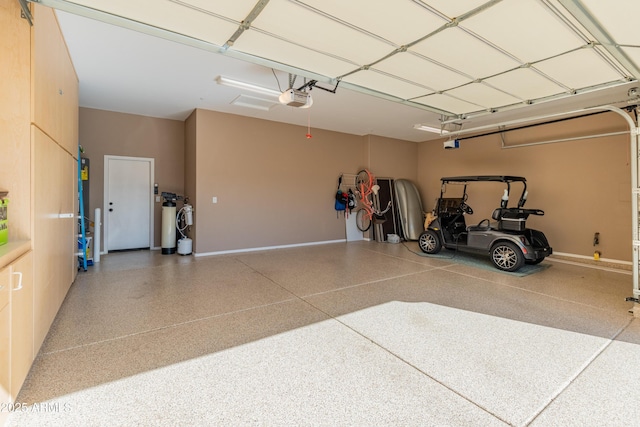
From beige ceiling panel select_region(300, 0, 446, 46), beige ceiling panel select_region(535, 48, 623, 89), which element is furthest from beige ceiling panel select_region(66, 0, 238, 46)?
beige ceiling panel select_region(535, 48, 623, 89)

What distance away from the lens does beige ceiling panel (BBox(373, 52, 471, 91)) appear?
2805mm

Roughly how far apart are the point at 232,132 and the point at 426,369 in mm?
5628

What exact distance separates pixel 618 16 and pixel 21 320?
4440mm

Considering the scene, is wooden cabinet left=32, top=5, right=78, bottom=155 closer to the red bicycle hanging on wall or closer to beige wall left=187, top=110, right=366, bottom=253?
beige wall left=187, top=110, right=366, bottom=253

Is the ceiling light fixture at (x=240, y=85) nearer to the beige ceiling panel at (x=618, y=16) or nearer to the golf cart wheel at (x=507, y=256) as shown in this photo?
the beige ceiling panel at (x=618, y=16)

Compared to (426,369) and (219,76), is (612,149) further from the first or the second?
(219,76)

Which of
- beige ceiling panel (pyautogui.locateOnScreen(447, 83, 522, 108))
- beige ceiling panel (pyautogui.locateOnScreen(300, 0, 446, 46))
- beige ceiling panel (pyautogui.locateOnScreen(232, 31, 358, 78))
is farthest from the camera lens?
beige ceiling panel (pyautogui.locateOnScreen(447, 83, 522, 108))

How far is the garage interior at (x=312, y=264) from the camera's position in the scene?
1.77 m

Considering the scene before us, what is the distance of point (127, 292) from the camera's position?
3639 millimetres

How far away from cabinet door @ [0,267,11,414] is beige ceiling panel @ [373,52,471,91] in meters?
3.24

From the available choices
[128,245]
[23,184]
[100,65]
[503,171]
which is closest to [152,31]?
[23,184]

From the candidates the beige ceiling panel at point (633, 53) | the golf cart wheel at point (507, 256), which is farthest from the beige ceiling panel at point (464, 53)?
the golf cart wheel at point (507, 256)

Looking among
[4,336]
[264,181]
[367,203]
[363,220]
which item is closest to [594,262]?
[367,203]

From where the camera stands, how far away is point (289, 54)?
276 centimetres
